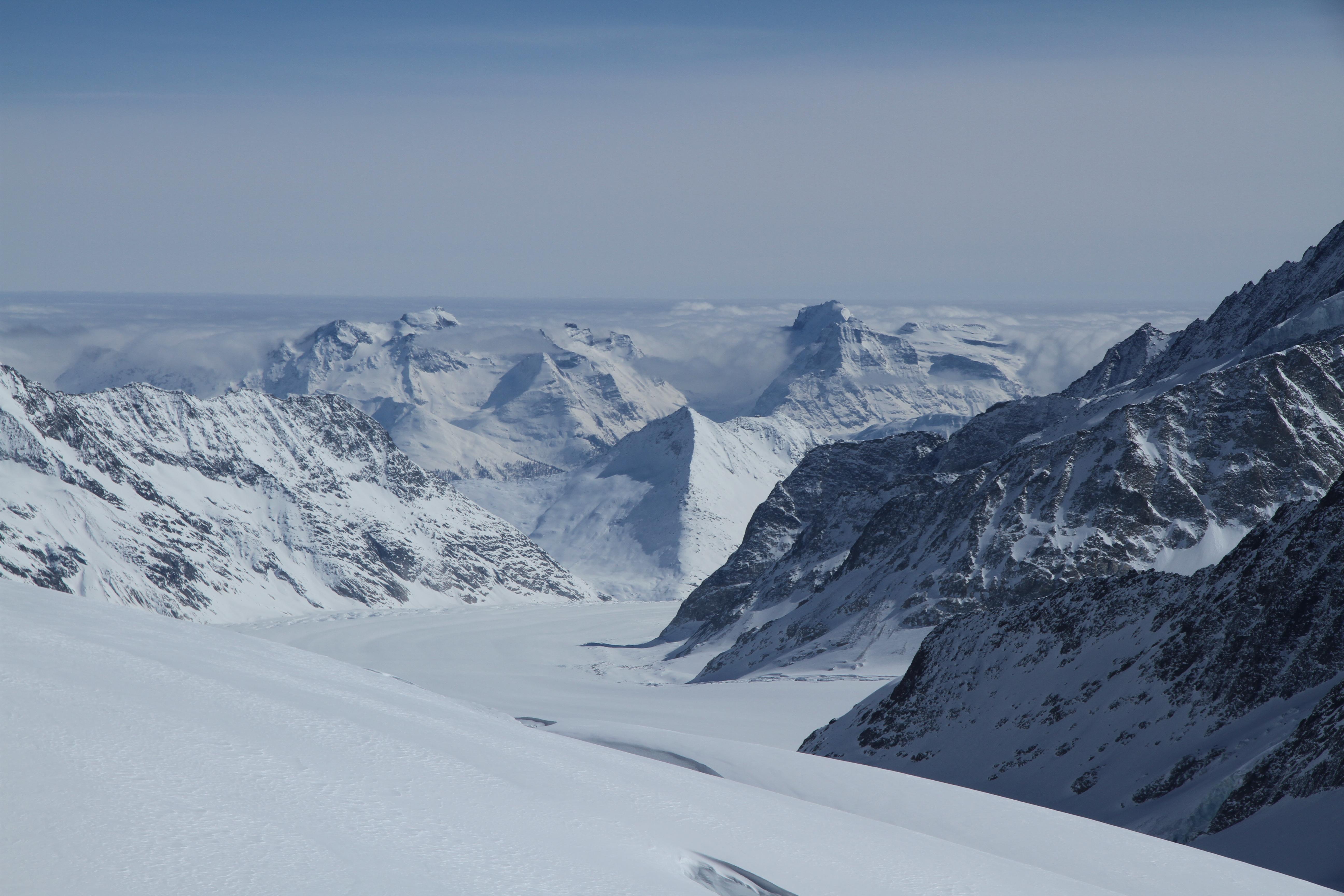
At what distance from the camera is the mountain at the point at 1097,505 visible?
98375 millimetres

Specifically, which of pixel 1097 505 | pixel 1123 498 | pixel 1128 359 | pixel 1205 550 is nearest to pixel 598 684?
pixel 1097 505

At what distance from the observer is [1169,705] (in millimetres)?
41094

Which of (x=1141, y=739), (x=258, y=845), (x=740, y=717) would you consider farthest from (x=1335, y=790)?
(x=740, y=717)

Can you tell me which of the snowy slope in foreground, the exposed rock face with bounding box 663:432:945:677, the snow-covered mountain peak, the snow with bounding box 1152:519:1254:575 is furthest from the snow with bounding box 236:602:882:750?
the snow-covered mountain peak

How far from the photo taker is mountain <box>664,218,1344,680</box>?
9838cm

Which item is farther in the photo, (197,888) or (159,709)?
(159,709)

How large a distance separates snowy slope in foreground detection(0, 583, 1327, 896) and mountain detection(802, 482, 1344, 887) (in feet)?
30.7

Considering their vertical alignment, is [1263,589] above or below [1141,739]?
above

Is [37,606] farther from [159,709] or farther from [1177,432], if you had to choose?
[1177,432]

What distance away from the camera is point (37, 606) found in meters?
27.8

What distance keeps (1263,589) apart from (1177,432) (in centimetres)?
6916

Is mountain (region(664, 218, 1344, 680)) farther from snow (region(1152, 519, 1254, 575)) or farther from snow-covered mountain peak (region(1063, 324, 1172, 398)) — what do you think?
snow-covered mountain peak (region(1063, 324, 1172, 398))

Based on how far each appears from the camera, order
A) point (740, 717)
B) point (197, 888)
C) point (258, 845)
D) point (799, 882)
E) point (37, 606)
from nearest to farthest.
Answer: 1. point (197, 888)
2. point (258, 845)
3. point (799, 882)
4. point (37, 606)
5. point (740, 717)

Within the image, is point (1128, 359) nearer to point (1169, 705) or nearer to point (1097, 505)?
point (1097, 505)
